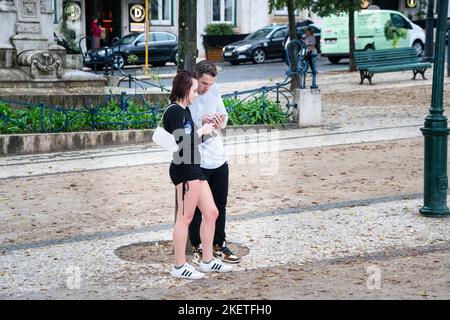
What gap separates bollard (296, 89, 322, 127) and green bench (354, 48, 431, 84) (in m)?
8.30

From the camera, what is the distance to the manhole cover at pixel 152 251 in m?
8.05

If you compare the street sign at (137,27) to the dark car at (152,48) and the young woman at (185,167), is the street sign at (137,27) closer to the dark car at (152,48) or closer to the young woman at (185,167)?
the dark car at (152,48)

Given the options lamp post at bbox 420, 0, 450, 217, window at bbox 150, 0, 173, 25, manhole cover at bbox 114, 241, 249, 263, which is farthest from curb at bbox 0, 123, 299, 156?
window at bbox 150, 0, 173, 25

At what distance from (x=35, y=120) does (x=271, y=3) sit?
554 inches

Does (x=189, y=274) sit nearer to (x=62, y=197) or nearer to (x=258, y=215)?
(x=258, y=215)

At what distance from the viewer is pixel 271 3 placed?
27.7 m

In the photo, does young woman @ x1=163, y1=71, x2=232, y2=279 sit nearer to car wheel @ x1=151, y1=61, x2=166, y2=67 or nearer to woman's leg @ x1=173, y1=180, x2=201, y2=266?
woman's leg @ x1=173, y1=180, x2=201, y2=266

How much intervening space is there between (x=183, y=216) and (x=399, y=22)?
2962 cm

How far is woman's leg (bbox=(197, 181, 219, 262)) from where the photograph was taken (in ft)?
24.4

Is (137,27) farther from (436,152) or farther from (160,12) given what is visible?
(436,152)

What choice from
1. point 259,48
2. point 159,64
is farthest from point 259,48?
point 159,64

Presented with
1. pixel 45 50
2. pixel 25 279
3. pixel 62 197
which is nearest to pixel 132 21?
pixel 45 50

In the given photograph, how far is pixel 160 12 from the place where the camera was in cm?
4516

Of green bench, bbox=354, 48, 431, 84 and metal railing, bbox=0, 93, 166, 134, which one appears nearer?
metal railing, bbox=0, 93, 166, 134
